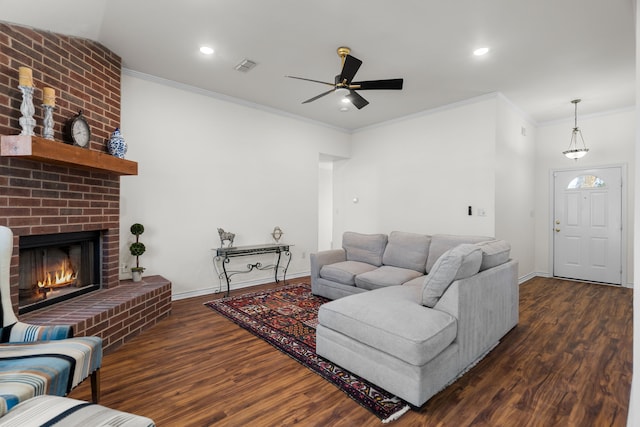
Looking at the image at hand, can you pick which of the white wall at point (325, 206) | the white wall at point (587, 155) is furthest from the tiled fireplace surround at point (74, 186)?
the white wall at point (587, 155)

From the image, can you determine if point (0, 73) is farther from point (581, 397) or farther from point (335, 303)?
point (581, 397)

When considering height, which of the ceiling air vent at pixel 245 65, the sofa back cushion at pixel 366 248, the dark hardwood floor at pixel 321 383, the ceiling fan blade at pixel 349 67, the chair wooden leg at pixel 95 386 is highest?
the ceiling air vent at pixel 245 65

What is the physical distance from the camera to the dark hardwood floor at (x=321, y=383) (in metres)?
1.78

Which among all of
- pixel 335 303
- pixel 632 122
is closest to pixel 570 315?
pixel 335 303

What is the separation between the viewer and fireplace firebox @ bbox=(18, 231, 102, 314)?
248 centimetres

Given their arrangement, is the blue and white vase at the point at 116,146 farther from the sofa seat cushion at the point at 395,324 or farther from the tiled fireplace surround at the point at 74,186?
the sofa seat cushion at the point at 395,324

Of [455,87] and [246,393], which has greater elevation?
[455,87]

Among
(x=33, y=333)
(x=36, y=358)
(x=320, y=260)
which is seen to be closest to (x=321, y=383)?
(x=36, y=358)

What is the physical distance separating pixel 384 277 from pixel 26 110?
347 centimetres

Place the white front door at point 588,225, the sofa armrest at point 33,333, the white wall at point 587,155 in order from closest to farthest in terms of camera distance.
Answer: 1. the sofa armrest at point 33,333
2. the white wall at point 587,155
3. the white front door at point 588,225

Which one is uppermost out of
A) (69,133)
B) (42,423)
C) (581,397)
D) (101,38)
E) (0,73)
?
(101,38)

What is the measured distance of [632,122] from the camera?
4812 millimetres

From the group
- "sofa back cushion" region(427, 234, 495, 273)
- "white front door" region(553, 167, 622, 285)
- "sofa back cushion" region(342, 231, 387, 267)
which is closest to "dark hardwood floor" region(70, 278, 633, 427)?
"sofa back cushion" region(427, 234, 495, 273)

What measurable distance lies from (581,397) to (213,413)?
2.32 meters
